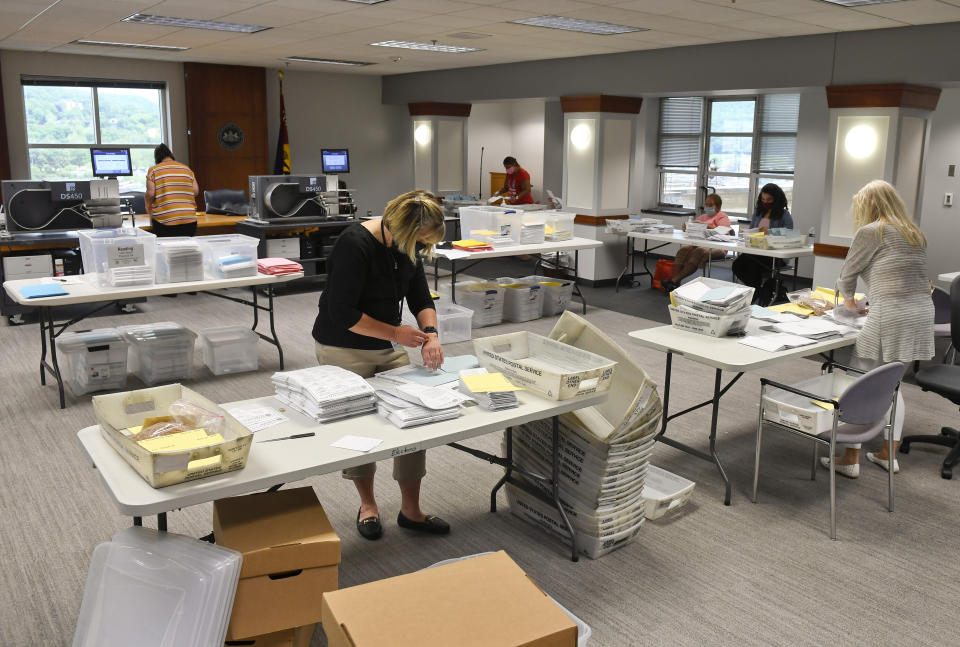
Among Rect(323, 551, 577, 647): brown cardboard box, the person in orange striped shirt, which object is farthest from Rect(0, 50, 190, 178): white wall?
Rect(323, 551, 577, 647): brown cardboard box

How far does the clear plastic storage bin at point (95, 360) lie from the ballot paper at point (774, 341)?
3.95m

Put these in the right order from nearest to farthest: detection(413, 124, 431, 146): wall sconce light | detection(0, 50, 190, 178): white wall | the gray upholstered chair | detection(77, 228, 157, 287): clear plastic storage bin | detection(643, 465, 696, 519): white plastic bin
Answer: the gray upholstered chair → detection(643, 465, 696, 519): white plastic bin → detection(77, 228, 157, 287): clear plastic storage bin → detection(0, 50, 190, 178): white wall → detection(413, 124, 431, 146): wall sconce light

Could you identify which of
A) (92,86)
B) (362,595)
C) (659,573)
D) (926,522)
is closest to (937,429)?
(926,522)

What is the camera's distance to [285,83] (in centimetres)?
1130

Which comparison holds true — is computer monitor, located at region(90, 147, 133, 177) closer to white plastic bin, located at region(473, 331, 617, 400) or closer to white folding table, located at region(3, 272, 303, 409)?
white folding table, located at region(3, 272, 303, 409)

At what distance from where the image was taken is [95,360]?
5.13m

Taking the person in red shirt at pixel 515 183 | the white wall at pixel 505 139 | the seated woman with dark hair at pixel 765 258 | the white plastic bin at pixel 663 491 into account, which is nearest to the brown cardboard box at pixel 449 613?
the white plastic bin at pixel 663 491

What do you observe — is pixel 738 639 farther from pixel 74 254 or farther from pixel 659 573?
pixel 74 254

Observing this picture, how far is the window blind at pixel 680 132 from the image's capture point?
1091 centimetres

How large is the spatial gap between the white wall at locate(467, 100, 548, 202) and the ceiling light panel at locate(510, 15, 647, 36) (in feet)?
19.7

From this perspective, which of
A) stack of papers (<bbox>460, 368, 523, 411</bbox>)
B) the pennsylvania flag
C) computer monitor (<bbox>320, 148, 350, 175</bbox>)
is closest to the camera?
stack of papers (<bbox>460, 368, 523, 411</bbox>)

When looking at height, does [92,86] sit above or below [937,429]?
above

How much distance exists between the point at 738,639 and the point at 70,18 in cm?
671

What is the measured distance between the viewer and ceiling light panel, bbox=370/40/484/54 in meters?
7.90
